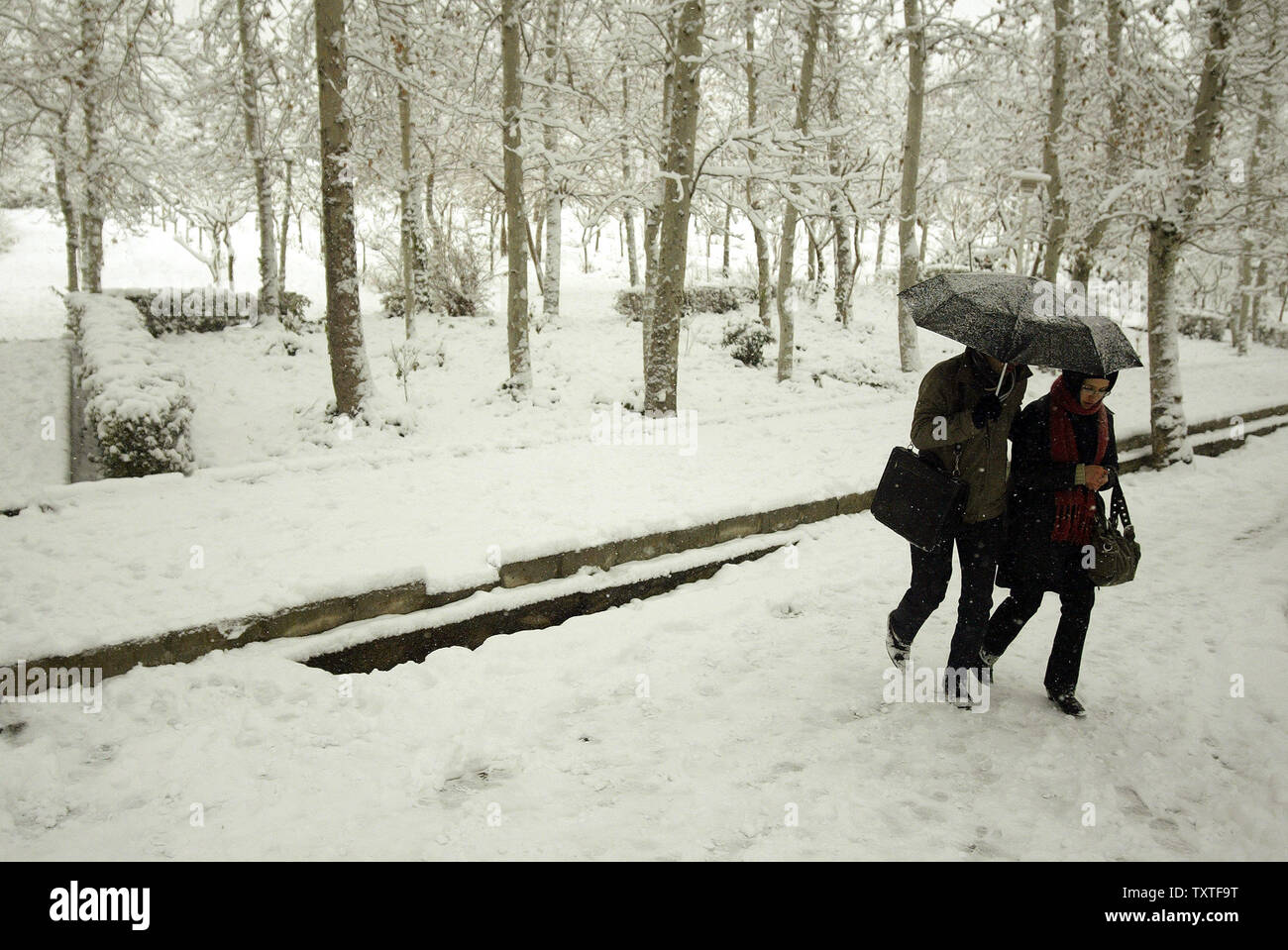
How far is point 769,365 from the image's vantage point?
1417 centimetres

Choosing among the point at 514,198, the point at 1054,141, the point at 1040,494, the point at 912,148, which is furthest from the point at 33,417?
the point at 1054,141

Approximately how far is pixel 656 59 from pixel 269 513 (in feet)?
28.2

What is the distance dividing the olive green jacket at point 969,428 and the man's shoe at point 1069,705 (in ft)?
3.75

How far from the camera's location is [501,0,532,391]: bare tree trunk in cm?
941

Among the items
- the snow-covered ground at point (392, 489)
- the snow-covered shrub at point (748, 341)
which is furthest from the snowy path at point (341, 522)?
the snow-covered shrub at point (748, 341)

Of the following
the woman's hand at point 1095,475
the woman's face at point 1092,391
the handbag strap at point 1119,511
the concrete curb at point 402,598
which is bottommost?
the concrete curb at point 402,598

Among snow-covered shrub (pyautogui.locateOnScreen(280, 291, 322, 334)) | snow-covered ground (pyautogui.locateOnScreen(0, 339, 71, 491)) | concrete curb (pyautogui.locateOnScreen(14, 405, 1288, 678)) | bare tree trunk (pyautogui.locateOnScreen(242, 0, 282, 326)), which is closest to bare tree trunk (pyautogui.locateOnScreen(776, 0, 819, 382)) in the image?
concrete curb (pyautogui.locateOnScreen(14, 405, 1288, 678))

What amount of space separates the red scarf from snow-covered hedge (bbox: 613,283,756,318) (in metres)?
Result: 14.3

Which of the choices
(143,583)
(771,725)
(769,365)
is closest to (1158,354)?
(769,365)

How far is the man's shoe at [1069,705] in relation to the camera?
3.63 metres

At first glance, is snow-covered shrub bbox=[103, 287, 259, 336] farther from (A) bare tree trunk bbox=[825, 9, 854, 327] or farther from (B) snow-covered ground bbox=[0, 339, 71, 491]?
(A) bare tree trunk bbox=[825, 9, 854, 327]

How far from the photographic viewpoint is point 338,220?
8047 millimetres

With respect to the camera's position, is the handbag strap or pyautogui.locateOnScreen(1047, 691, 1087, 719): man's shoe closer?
the handbag strap

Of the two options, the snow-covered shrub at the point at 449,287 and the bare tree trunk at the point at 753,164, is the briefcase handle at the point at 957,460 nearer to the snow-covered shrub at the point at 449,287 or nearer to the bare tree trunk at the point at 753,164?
the bare tree trunk at the point at 753,164
